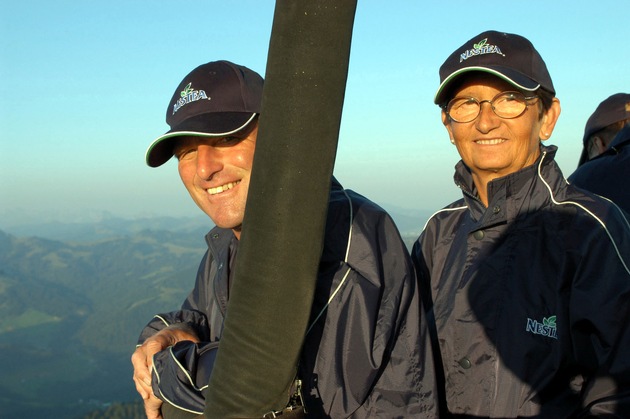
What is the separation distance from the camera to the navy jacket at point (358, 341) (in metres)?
2.54

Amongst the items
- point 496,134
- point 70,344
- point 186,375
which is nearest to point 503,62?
point 496,134

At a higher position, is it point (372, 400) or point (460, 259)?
point (460, 259)

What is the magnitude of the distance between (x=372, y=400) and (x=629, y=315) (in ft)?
4.05

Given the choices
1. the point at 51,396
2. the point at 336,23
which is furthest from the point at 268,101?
the point at 51,396

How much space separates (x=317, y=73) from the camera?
5.16 ft

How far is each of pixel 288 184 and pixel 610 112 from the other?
5796 millimetres

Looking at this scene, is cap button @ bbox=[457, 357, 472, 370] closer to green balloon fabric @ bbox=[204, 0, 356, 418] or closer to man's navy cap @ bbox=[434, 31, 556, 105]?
man's navy cap @ bbox=[434, 31, 556, 105]

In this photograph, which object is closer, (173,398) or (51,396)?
(173,398)

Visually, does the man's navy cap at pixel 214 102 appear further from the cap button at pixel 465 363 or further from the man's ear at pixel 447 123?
the cap button at pixel 465 363

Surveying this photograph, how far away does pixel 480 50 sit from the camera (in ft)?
12.5

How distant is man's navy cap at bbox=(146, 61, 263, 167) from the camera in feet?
9.35

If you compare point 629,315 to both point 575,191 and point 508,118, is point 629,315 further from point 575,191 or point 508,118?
point 508,118

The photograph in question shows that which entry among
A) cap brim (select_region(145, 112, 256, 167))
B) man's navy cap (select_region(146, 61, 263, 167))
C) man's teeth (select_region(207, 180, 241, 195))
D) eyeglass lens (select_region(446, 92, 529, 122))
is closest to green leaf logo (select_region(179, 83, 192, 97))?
man's navy cap (select_region(146, 61, 263, 167))

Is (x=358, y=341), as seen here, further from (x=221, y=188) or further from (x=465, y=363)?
(x=465, y=363)
